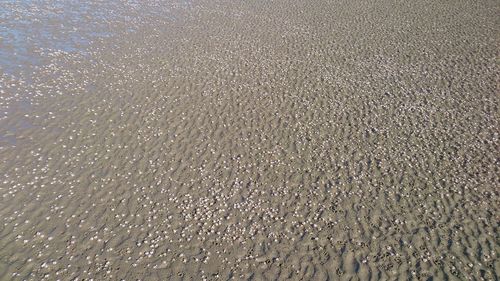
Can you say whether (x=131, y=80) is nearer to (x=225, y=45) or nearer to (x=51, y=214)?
(x=225, y=45)

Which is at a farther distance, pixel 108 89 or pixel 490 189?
pixel 108 89

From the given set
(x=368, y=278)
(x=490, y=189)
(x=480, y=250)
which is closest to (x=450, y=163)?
(x=490, y=189)

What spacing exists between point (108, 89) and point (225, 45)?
10.7 metres

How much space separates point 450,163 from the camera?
65.6 ft

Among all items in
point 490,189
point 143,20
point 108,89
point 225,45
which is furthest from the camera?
point 143,20

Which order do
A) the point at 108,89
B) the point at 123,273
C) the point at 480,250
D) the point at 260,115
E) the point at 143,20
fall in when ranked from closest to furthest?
the point at 123,273 → the point at 480,250 → the point at 260,115 → the point at 108,89 → the point at 143,20

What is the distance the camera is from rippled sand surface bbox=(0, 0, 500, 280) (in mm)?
15023

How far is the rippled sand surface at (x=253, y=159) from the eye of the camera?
15023 mm

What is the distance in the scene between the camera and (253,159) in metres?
20.1

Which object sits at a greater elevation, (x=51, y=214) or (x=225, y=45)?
(x=225, y=45)

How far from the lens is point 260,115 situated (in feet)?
76.9

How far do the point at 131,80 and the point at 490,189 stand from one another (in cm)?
2246

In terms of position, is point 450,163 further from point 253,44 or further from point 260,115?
point 253,44

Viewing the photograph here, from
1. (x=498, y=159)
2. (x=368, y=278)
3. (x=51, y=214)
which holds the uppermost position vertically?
(x=498, y=159)
